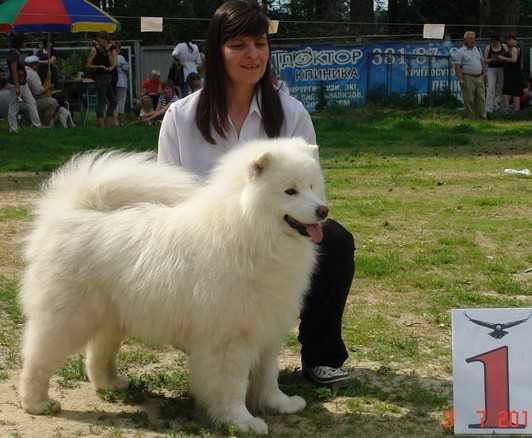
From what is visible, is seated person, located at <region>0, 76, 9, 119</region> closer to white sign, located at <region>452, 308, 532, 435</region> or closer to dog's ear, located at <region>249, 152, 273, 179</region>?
dog's ear, located at <region>249, 152, 273, 179</region>

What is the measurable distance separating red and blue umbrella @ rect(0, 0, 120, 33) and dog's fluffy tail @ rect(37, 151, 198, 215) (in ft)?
44.5

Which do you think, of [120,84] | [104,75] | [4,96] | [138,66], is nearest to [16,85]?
[4,96]

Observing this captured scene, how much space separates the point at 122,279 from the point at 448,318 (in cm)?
217

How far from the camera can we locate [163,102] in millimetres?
17188

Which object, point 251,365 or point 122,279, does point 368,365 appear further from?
point 122,279

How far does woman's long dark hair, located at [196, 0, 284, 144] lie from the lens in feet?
12.5

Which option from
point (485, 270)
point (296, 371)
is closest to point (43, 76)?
point (485, 270)

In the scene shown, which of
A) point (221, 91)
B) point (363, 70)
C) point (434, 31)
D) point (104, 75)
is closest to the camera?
point (221, 91)

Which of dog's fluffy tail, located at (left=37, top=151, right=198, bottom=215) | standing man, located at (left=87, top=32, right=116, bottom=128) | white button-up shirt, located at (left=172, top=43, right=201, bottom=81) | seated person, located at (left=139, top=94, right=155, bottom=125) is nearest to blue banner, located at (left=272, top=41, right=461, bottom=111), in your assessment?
white button-up shirt, located at (left=172, top=43, right=201, bottom=81)

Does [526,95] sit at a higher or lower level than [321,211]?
lower

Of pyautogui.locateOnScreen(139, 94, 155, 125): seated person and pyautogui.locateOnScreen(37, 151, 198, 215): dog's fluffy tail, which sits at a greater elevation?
pyautogui.locateOnScreen(37, 151, 198, 215): dog's fluffy tail

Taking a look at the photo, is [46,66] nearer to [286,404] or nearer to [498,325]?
[286,404]

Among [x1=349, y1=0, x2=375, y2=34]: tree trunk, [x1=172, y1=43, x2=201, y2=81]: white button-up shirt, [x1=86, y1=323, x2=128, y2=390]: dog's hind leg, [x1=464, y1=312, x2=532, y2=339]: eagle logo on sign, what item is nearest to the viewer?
[x1=464, y1=312, x2=532, y2=339]: eagle logo on sign

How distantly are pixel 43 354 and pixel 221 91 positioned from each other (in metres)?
1.38
